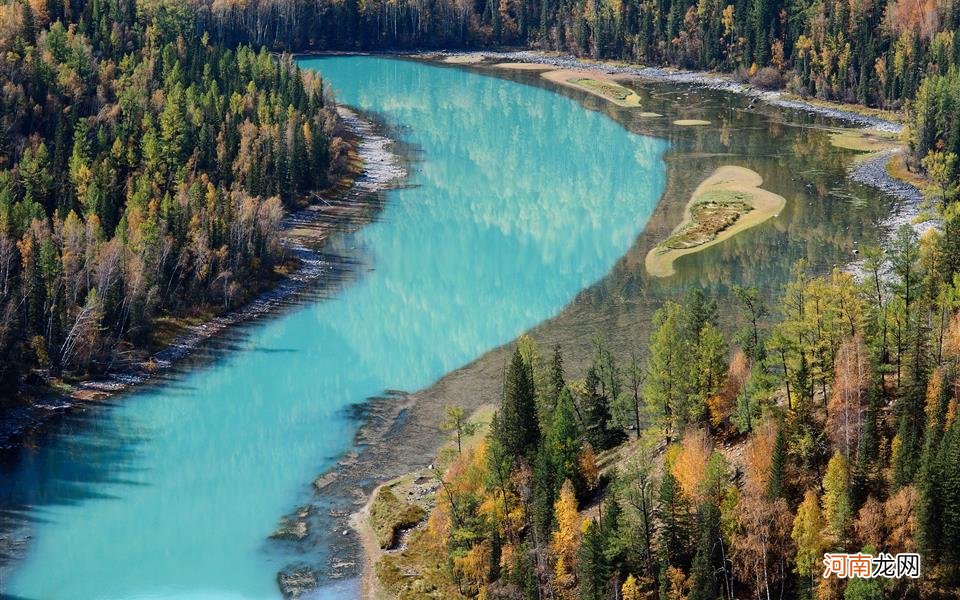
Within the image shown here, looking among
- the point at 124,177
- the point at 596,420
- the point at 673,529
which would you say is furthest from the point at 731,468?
the point at 124,177

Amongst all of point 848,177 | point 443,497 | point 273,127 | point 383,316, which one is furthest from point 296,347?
point 848,177

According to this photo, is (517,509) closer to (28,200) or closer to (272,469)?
(272,469)

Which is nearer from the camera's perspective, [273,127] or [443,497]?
[443,497]

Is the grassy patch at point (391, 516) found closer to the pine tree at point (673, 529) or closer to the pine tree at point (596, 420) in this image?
the pine tree at point (596, 420)

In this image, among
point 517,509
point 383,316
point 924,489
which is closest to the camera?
point 924,489

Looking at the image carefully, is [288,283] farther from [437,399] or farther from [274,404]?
[437,399]

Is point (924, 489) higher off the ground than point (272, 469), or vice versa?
point (924, 489)
